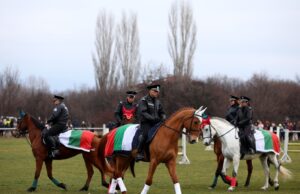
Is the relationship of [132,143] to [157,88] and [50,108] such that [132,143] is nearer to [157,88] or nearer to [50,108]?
[157,88]

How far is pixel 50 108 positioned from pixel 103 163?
184 ft

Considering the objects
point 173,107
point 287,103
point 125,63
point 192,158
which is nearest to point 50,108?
point 125,63

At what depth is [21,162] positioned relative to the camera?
95.7 feet

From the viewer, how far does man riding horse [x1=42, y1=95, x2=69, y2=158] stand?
60.3 feet

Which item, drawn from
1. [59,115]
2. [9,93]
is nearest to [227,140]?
[59,115]

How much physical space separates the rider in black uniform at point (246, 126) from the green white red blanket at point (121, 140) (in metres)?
4.49

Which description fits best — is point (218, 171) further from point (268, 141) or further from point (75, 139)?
point (75, 139)

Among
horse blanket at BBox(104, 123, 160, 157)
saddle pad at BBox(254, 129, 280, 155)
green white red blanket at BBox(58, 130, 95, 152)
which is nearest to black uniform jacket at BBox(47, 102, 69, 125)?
green white red blanket at BBox(58, 130, 95, 152)

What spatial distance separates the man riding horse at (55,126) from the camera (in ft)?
60.3

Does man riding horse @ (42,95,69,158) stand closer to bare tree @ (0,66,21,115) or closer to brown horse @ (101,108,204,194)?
brown horse @ (101,108,204,194)

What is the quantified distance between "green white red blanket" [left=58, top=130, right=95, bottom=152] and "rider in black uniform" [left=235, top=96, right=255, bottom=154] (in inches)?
178

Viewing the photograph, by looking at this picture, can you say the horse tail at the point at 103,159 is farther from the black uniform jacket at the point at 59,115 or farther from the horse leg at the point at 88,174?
the black uniform jacket at the point at 59,115

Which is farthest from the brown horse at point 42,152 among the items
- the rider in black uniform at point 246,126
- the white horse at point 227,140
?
the rider in black uniform at point 246,126

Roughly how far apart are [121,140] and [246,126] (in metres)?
5.04
